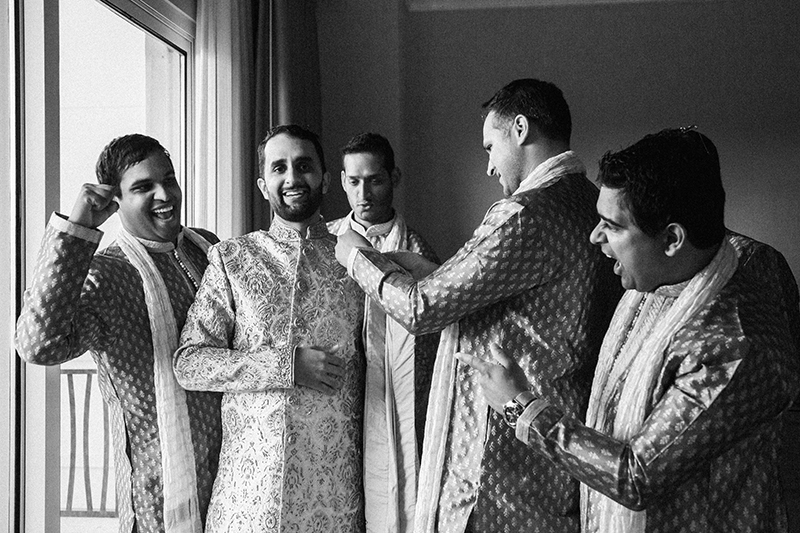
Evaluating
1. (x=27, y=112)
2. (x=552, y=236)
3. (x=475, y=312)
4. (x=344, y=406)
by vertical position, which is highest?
(x=27, y=112)

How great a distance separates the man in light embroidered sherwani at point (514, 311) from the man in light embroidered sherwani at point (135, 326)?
0.52m

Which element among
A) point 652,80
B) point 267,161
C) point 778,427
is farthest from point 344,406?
point 652,80

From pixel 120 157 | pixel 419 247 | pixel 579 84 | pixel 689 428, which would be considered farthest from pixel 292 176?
pixel 579 84

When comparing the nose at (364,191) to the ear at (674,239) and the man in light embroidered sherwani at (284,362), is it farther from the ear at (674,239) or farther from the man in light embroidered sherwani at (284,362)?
the ear at (674,239)

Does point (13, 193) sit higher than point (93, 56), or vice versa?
point (93, 56)

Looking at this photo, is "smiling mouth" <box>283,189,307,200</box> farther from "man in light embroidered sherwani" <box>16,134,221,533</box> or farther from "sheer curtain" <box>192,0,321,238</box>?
"sheer curtain" <box>192,0,321,238</box>

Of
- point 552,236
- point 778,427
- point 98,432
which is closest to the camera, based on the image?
point 778,427

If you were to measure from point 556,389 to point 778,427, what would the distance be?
0.44 m

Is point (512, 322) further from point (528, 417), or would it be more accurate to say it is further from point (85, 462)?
→ point (85, 462)

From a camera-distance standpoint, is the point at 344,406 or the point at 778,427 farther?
the point at 344,406

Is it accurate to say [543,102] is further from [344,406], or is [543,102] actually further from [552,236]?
[344,406]

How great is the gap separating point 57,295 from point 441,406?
82cm

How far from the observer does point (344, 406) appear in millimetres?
1978

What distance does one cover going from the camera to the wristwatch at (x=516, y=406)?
133cm
